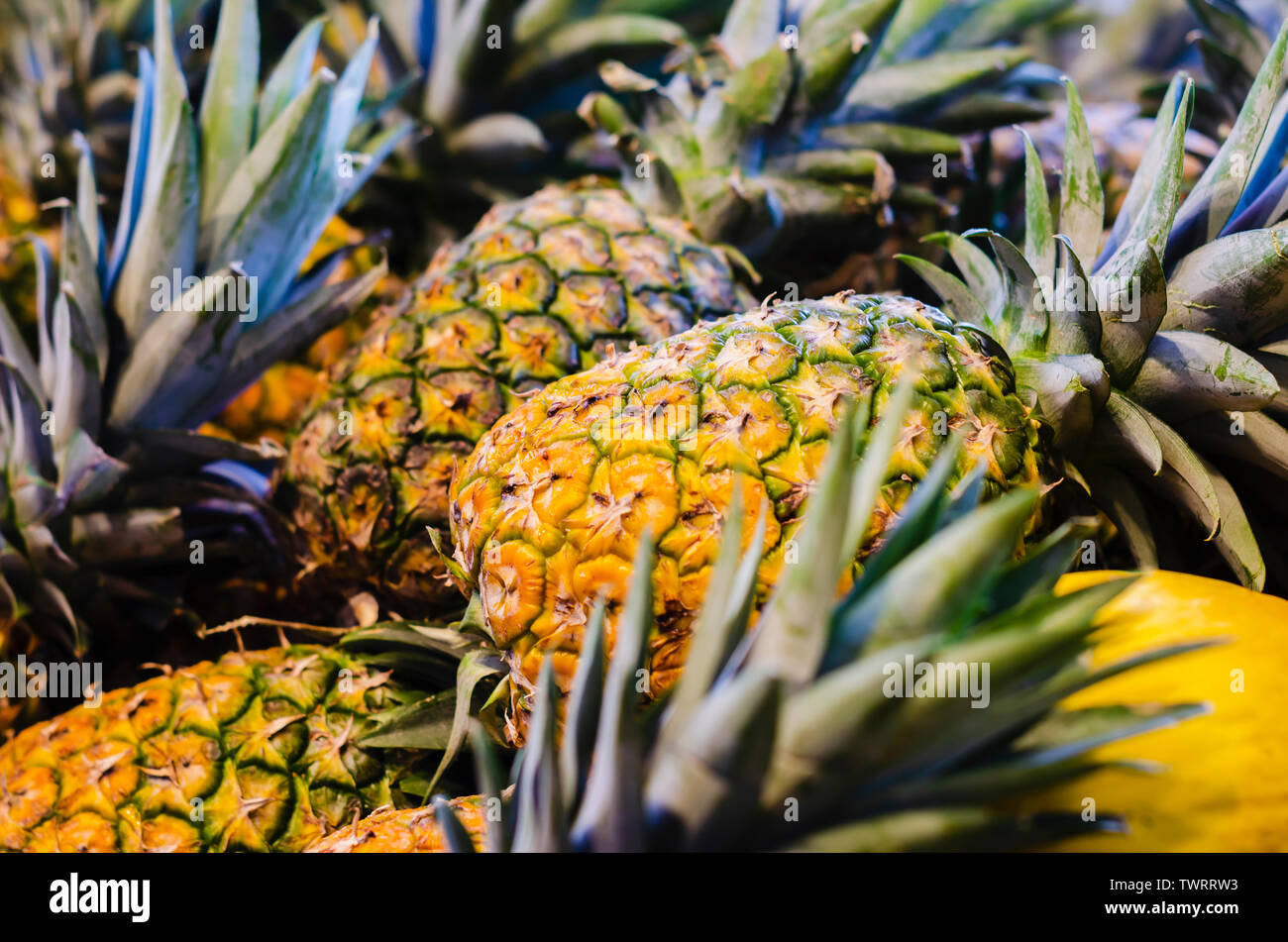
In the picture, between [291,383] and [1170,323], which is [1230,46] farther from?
[291,383]

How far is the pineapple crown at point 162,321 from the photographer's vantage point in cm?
153

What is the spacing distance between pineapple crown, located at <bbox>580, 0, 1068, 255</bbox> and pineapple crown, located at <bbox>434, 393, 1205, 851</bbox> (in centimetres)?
127

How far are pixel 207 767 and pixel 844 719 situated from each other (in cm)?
111

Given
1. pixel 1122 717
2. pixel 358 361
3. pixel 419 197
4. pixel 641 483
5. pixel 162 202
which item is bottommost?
pixel 1122 717

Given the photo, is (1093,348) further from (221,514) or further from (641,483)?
(221,514)

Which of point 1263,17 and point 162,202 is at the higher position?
point 1263,17

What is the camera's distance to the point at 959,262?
145 cm

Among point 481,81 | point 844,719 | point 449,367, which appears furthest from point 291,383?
point 844,719

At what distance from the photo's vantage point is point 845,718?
66 cm

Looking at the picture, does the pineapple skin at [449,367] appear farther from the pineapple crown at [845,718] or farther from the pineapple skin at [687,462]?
the pineapple crown at [845,718]

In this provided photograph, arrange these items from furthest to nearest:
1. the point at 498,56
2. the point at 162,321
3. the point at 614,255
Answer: the point at 498,56 < the point at 614,255 < the point at 162,321

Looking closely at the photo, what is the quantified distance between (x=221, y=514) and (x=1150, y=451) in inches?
68.4

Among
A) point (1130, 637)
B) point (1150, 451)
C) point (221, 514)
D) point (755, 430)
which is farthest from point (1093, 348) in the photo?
point (221, 514)

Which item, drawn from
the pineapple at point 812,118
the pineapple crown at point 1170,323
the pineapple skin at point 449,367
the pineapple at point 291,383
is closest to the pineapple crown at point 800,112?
the pineapple at point 812,118
